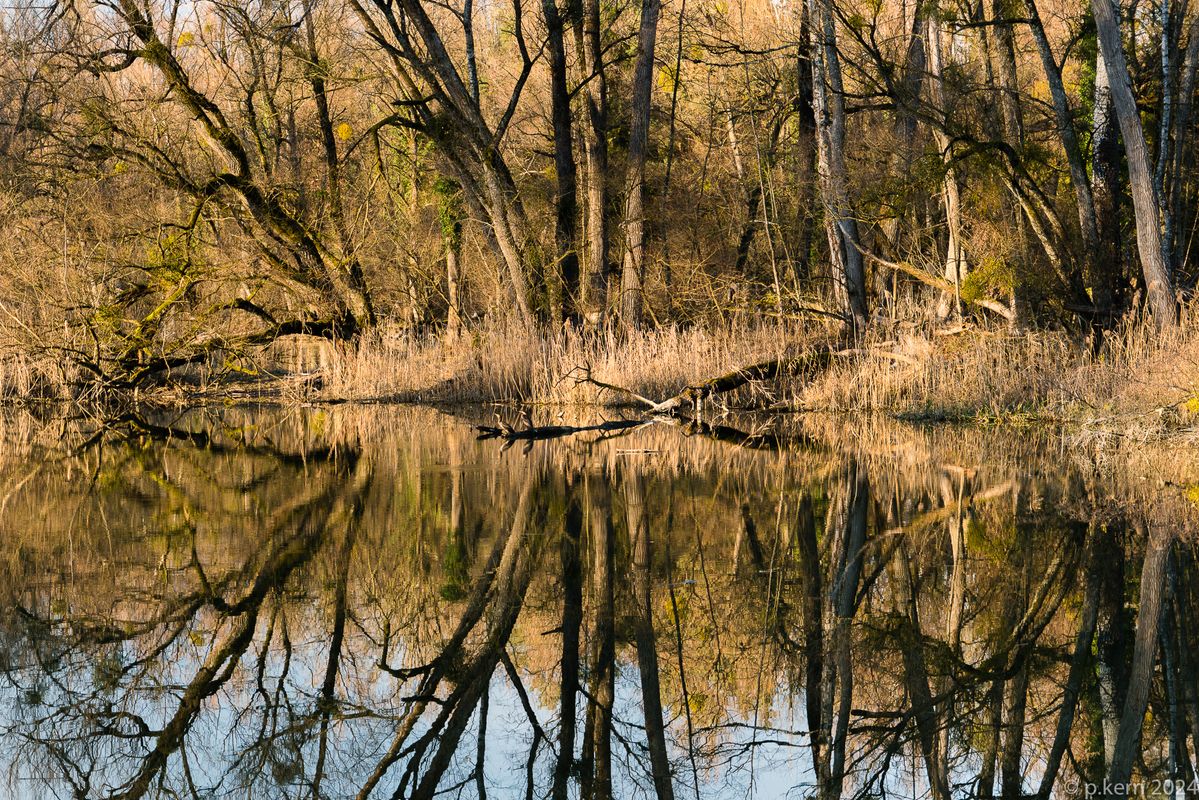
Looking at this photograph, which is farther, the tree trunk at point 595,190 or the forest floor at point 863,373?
the tree trunk at point 595,190

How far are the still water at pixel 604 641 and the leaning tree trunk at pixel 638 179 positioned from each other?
843cm

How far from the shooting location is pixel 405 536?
6.58 m

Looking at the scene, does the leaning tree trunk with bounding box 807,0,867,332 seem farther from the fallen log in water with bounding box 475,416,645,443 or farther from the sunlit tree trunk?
the fallen log in water with bounding box 475,416,645,443

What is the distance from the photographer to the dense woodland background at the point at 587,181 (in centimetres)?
1318

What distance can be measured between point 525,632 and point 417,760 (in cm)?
106

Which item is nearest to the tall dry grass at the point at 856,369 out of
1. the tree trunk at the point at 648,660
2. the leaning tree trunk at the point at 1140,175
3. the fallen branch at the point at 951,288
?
the leaning tree trunk at the point at 1140,175

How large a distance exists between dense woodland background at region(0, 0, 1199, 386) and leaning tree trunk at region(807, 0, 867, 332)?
36 millimetres

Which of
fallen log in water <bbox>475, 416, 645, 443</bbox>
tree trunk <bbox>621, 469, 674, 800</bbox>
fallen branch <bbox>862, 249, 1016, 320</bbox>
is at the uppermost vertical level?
fallen branch <bbox>862, 249, 1016, 320</bbox>

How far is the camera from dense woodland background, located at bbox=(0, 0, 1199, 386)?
43.2 ft

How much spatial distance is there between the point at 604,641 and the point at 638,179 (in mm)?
12649

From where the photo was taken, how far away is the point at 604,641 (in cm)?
457

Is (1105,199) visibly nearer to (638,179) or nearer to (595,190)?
(638,179)

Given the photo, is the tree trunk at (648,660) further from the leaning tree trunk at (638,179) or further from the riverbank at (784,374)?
the leaning tree trunk at (638,179)

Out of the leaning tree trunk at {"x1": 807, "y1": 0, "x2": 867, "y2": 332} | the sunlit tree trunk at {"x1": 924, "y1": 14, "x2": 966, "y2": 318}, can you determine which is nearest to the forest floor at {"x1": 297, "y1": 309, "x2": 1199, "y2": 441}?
the leaning tree trunk at {"x1": 807, "y1": 0, "x2": 867, "y2": 332}
